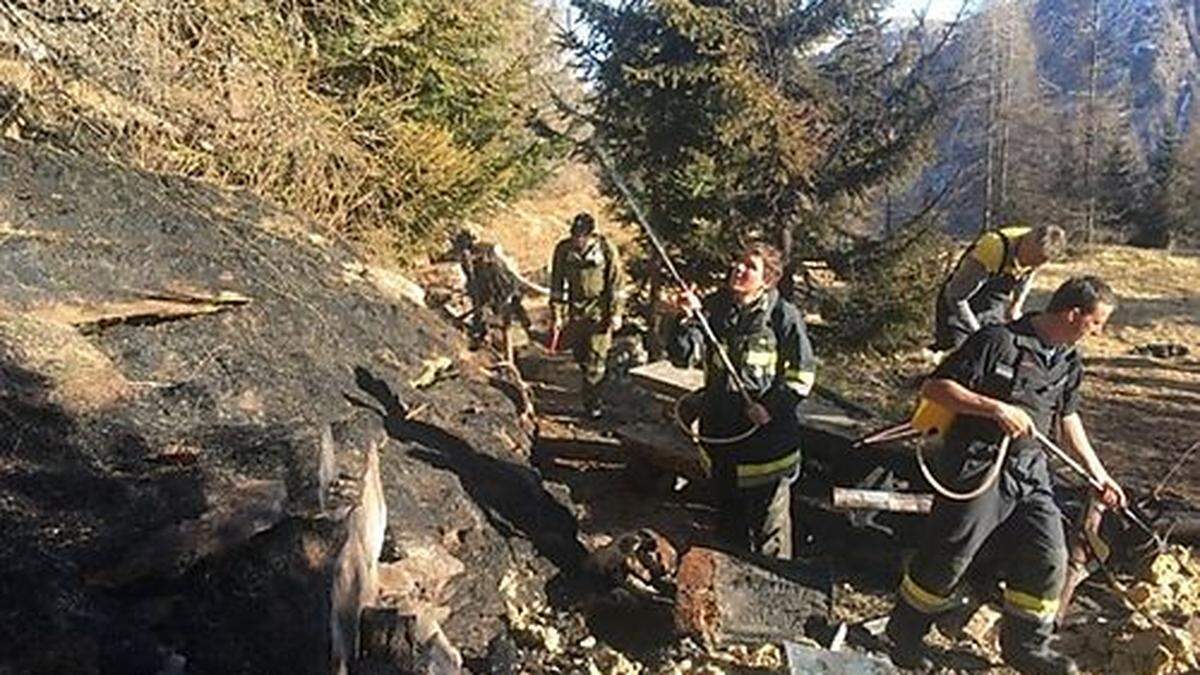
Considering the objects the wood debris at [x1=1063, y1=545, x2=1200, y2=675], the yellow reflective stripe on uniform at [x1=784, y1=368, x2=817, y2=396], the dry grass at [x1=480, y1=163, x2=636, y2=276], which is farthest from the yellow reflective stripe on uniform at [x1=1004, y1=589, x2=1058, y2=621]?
the dry grass at [x1=480, y1=163, x2=636, y2=276]

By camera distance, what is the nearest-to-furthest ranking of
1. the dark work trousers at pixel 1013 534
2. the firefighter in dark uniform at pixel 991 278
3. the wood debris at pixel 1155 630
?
the dark work trousers at pixel 1013 534, the wood debris at pixel 1155 630, the firefighter in dark uniform at pixel 991 278

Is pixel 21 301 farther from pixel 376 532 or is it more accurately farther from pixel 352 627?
pixel 352 627

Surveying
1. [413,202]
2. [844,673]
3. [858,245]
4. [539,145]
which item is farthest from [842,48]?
[844,673]

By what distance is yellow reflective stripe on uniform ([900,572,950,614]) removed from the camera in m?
4.15

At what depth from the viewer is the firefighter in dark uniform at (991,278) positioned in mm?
5605

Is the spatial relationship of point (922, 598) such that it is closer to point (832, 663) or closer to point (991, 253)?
point (832, 663)

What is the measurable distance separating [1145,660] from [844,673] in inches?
60.8

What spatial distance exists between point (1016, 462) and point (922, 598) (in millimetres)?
717

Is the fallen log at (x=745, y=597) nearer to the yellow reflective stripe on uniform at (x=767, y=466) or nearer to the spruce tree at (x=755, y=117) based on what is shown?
the yellow reflective stripe on uniform at (x=767, y=466)

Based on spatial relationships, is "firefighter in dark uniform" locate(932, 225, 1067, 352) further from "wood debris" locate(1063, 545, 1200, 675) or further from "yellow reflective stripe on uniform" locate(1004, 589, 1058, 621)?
"yellow reflective stripe on uniform" locate(1004, 589, 1058, 621)

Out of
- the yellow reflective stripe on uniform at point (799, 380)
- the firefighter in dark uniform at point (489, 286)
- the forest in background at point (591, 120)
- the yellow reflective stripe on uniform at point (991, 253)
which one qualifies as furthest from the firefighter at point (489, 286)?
the yellow reflective stripe on uniform at point (799, 380)

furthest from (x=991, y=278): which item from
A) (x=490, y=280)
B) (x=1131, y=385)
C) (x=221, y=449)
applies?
(x=1131, y=385)

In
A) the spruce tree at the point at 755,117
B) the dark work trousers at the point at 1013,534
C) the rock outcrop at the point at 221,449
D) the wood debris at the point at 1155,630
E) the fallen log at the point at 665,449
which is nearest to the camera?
the rock outcrop at the point at 221,449

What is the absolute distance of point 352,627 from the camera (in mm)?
3160
